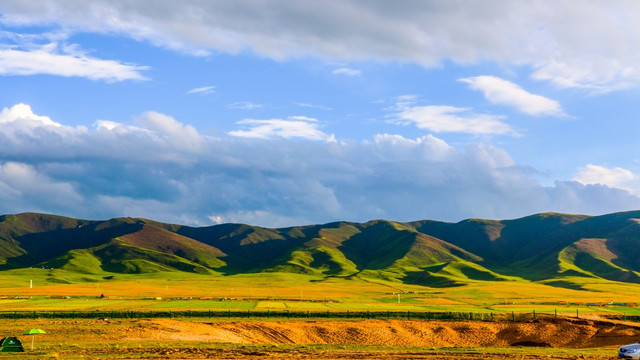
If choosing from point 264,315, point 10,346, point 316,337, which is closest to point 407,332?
point 316,337

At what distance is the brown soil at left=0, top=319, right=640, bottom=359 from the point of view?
5200 cm

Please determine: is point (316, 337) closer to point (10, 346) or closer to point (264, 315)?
point (264, 315)

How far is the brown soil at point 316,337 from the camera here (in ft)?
171

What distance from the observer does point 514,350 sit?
5778cm

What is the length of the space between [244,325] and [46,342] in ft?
94.0

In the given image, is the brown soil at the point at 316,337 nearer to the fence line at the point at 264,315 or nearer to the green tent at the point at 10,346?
the green tent at the point at 10,346

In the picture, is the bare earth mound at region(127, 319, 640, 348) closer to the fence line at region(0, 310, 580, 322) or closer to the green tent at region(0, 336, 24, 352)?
the fence line at region(0, 310, 580, 322)

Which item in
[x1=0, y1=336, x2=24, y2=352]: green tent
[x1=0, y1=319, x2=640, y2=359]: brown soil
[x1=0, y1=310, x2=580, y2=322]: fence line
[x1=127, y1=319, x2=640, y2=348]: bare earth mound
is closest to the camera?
[x1=0, y1=336, x2=24, y2=352]: green tent

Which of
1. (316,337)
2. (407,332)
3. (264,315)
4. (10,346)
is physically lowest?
(316,337)

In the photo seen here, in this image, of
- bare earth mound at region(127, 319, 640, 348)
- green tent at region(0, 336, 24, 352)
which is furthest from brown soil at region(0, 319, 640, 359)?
green tent at region(0, 336, 24, 352)

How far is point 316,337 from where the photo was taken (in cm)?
7638

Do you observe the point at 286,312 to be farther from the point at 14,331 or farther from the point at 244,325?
the point at 14,331

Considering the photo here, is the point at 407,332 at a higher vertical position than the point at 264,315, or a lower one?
lower

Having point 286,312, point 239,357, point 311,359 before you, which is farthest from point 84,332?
point 286,312
